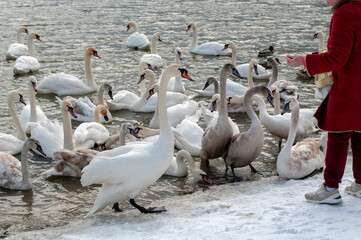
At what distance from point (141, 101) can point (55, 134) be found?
Answer: 2452 millimetres

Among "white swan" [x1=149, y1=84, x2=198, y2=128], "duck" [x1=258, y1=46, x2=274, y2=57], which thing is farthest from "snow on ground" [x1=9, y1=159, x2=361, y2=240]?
"duck" [x1=258, y1=46, x2=274, y2=57]

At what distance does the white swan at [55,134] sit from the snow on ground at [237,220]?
2.41 meters

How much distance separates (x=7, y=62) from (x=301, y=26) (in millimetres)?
9378

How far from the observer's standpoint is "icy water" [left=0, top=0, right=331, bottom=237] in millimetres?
7203

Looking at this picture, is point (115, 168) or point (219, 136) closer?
point (115, 168)

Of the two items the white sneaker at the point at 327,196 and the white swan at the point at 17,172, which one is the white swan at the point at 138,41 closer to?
the white swan at the point at 17,172

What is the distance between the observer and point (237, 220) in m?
5.27

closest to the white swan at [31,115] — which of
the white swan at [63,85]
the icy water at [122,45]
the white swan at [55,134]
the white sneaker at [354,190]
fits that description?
the icy water at [122,45]

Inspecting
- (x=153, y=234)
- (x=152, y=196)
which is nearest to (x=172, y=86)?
(x=152, y=196)

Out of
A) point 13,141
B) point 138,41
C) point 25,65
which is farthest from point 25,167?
point 138,41

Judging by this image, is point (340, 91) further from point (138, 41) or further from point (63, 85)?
point (138, 41)

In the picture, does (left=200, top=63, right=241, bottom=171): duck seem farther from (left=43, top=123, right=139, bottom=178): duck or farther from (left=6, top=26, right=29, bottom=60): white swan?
(left=6, top=26, right=29, bottom=60): white swan

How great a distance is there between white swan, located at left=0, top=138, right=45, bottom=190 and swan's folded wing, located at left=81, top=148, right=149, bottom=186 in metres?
1.82

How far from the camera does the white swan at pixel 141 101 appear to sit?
10922 millimetres
